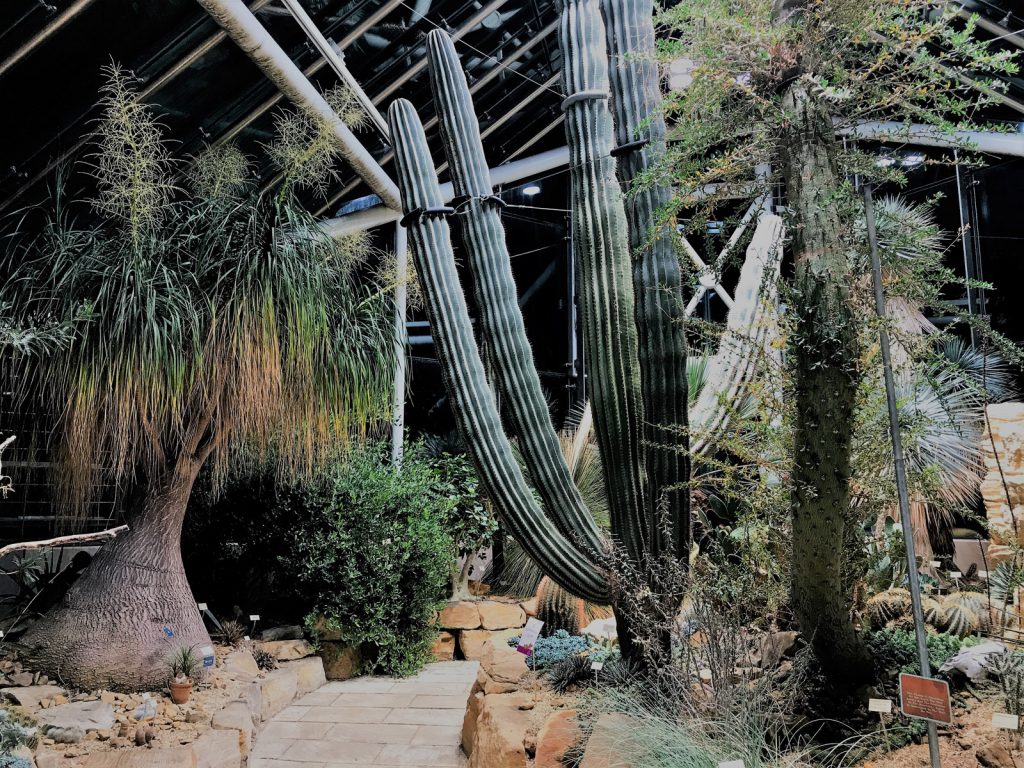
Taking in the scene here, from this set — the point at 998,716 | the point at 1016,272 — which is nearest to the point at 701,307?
the point at 1016,272

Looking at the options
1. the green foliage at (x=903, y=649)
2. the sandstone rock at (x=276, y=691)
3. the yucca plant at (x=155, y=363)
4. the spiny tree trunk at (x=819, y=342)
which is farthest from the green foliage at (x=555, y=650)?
the spiny tree trunk at (x=819, y=342)

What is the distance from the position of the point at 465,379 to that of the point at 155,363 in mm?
1422

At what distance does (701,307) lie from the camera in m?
9.23

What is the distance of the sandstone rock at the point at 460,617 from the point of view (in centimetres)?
554

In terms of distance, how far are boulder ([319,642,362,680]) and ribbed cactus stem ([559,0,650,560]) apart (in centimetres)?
272

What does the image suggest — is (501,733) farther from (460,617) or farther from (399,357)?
(460,617)

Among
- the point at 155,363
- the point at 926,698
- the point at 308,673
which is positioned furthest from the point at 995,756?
the point at 308,673

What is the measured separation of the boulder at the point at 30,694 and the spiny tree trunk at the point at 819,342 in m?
3.15

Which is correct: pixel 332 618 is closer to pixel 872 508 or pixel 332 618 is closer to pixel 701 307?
pixel 872 508

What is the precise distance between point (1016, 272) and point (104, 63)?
796 cm

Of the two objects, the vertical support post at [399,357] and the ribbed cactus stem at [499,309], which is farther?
the vertical support post at [399,357]

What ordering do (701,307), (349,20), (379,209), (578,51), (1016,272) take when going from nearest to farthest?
(578,51) < (349,20) < (379,209) < (1016,272) < (701,307)

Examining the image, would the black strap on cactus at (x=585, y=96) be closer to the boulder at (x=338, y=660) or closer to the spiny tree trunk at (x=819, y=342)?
the spiny tree trunk at (x=819, y=342)

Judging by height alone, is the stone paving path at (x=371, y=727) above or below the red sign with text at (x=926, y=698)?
below
